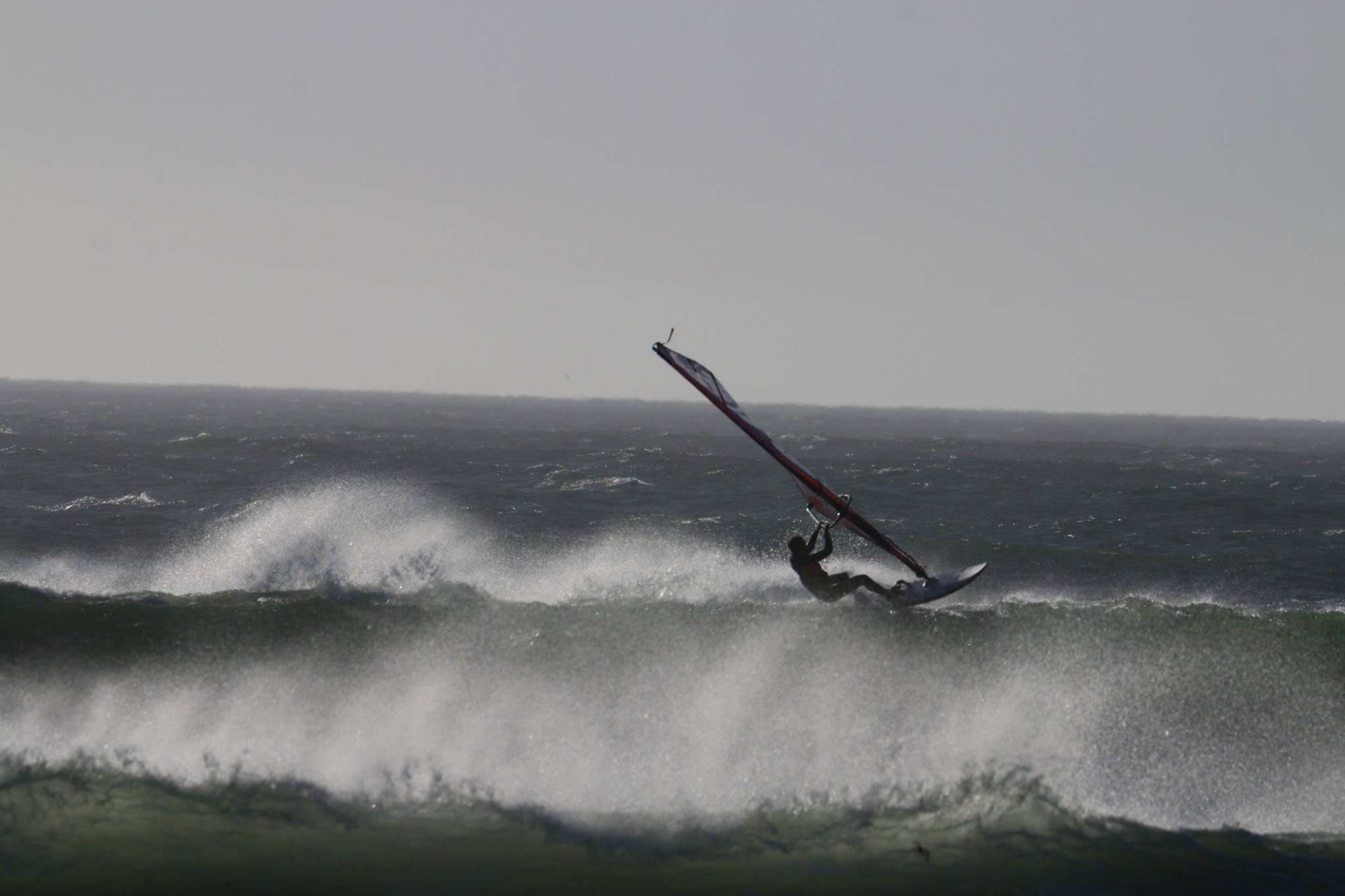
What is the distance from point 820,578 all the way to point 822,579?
0.14 feet

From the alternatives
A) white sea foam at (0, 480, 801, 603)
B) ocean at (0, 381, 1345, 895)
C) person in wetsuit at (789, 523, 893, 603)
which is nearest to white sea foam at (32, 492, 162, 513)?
white sea foam at (0, 480, 801, 603)

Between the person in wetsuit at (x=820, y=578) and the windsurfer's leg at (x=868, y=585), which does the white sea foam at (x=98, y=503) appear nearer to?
the person in wetsuit at (x=820, y=578)

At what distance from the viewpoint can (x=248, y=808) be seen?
9.56 meters

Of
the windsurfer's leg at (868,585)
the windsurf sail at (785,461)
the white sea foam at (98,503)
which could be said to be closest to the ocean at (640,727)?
the windsurfer's leg at (868,585)

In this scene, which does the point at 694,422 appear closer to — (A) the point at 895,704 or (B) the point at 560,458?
(B) the point at 560,458

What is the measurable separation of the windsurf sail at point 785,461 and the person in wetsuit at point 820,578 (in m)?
0.28

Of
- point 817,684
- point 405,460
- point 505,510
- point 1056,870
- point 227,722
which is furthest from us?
point 405,460

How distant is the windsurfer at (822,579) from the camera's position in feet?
39.3

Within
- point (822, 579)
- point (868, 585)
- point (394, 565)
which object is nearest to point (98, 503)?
point (394, 565)

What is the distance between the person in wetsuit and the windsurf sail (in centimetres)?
28

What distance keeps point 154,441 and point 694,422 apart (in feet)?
214

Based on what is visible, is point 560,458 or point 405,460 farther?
point 560,458

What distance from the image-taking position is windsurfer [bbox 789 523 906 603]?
11984mm

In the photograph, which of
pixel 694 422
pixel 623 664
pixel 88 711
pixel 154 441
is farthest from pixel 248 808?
pixel 694 422
